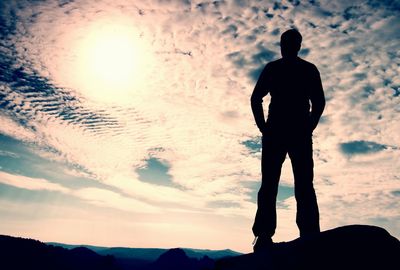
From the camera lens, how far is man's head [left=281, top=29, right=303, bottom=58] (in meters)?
5.57

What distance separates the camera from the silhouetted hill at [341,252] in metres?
2.98

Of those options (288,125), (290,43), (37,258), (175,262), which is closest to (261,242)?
(288,125)

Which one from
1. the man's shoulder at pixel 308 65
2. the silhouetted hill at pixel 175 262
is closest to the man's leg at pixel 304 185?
the man's shoulder at pixel 308 65

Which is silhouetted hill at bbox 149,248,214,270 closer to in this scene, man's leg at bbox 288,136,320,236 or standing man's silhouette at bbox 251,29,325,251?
standing man's silhouette at bbox 251,29,325,251

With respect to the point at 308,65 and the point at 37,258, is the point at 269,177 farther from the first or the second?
the point at 37,258

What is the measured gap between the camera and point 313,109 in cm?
572

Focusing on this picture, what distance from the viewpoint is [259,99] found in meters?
5.95

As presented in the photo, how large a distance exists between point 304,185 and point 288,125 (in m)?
1.21

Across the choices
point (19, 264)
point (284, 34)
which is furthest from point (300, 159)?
point (19, 264)

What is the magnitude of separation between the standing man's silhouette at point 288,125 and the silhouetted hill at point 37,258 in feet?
454

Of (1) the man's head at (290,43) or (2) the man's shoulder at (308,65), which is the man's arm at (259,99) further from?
(2) the man's shoulder at (308,65)

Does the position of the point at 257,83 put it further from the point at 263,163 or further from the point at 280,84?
the point at 263,163

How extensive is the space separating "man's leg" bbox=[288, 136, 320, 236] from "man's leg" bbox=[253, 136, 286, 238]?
0.26 m

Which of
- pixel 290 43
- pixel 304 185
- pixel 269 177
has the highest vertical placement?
pixel 290 43
